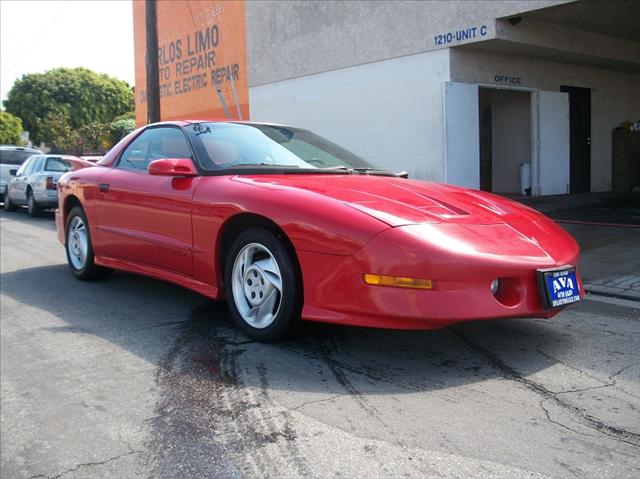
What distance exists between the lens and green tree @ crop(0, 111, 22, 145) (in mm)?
56531

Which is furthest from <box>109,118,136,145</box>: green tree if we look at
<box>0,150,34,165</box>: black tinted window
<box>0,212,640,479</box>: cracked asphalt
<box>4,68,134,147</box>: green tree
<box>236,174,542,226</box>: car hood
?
<box>236,174,542,226</box>: car hood

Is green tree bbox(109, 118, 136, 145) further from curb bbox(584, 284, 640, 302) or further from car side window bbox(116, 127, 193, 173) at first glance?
curb bbox(584, 284, 640, 302)

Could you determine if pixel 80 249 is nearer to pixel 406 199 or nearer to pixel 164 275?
pixel 164 275

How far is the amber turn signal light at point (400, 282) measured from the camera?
3.47 m

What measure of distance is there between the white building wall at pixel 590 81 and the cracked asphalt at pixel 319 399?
8.10 m

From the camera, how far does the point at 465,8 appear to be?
1139 cm

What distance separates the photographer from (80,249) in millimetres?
6465

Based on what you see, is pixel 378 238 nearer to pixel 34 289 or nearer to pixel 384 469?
pixel 384 469

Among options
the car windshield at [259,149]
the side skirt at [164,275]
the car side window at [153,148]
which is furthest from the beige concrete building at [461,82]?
the side skirt at [164,275]

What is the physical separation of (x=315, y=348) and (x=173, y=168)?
168cm

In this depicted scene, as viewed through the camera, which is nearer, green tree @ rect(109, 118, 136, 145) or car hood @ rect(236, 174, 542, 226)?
car hood @ rect(236, 174, 542, 226)

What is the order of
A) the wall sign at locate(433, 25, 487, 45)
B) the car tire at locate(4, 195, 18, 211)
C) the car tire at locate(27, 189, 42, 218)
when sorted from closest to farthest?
1. the wall sign at locate(433, 25, 487, 45)
2. the car tire at locate(27, 189, 42, 218)
3. the car tire at locate(4, 195, 18, 211)

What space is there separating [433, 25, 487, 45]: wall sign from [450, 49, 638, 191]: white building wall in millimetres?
251

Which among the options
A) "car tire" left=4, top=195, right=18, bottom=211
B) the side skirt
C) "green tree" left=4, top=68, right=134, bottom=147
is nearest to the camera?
the side skirt
